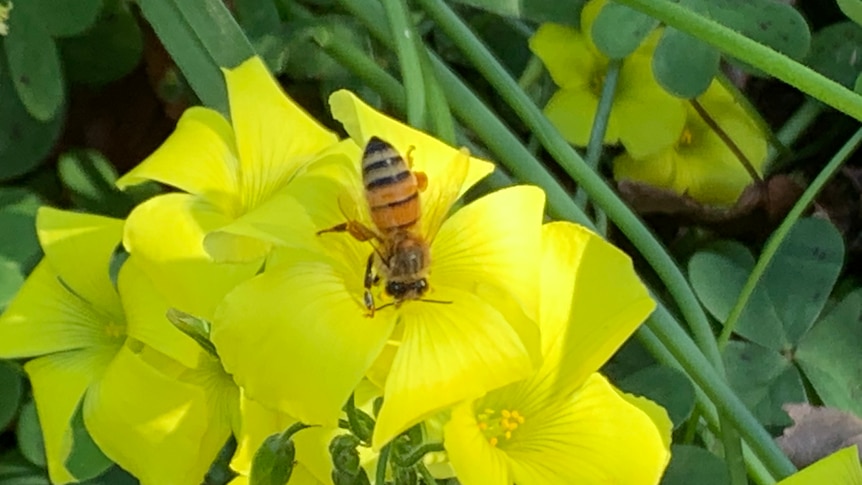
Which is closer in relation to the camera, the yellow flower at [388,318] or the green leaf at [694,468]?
the yellow flower at [388,318]

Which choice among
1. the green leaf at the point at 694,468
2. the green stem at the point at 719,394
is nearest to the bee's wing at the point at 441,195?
the green stem at the point at 719,394

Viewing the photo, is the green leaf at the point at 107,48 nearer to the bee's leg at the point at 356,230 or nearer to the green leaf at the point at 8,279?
the green leaf at the point at 8,279

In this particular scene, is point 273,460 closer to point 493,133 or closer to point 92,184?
point 493,133

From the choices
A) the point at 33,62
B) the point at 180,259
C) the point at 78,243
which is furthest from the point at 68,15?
the point at 180,259

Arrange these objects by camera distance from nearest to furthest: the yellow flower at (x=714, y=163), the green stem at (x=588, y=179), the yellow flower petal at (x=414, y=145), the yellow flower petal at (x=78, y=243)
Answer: the yellow flower petal at (x=414, y=145) < the yellow flower petal at (x=78, y=243) < the green stem at (x=588, y=179) < the yellow flower at (x=714, y=163)

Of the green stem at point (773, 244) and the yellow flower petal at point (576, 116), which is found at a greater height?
the yellow flower petal at point (576, 116)

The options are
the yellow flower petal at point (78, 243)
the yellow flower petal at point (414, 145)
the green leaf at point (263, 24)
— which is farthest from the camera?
the green leaf at point (263, 24)

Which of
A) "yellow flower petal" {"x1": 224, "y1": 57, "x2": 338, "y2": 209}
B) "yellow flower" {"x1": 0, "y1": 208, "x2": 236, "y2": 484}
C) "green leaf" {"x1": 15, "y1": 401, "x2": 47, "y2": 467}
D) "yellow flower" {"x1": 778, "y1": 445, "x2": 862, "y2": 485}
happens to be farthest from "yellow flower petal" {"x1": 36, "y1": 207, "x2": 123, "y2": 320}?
"yellow flower" {"x1": 778, "y1": 445, "x2": 862, "y2": 485}

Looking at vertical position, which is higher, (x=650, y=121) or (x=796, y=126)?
(x=650, y=121)
